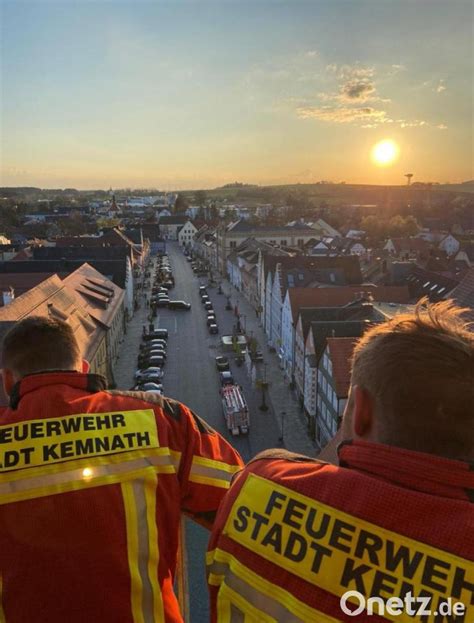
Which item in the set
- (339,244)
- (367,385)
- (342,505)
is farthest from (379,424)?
(339,244)

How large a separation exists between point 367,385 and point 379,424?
0.17 meters

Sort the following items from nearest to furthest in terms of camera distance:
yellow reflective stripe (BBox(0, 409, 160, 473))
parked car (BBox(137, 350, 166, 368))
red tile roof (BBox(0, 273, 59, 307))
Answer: yellow reflective stripe (BBox(0, 409, 160, 473)), parked car (BBox(137, 350, 166, 368)), red tile roof (BBox(0, 273, 59, 307))

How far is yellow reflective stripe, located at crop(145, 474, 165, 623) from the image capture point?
2776 millimetres

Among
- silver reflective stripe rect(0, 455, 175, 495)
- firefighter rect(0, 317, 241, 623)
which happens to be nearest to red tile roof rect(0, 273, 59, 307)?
firefighter rect(0, 317, 241, 623)

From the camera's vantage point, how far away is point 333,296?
104ft

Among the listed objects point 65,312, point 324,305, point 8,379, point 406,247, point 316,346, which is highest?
point 406,247

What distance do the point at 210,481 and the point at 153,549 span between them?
52 cm

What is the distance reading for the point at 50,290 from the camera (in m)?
28.8

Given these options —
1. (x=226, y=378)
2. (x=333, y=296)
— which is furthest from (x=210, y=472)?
(x=333, y=296)

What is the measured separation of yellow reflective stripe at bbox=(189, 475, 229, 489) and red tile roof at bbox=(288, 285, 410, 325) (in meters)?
26.7

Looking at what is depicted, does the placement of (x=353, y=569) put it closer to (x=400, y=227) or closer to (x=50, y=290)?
(x=50, y=290)

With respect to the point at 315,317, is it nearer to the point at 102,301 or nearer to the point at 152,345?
the point at 152,345

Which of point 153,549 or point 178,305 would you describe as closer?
point 153,549

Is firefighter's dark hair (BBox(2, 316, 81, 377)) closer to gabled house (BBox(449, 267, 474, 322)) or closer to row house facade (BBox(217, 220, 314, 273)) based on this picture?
gabled house (BBox(449, 267, 474, 322))
